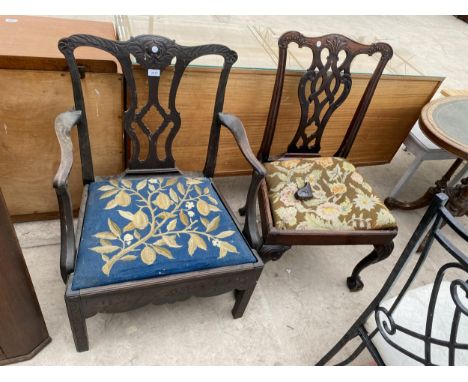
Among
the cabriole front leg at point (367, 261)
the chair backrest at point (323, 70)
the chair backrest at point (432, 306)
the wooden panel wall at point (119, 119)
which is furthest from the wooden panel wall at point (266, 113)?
the chair backrest at point (432, 306)

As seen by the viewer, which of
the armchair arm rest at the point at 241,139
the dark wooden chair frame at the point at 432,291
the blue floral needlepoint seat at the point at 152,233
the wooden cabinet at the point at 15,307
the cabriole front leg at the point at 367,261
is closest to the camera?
the dark wooden chair frame at the point at 432,291

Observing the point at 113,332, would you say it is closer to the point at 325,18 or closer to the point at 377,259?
the point at 377,259

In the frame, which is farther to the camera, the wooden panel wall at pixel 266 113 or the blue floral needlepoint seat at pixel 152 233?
the wooden panel wall at pixel 266 113

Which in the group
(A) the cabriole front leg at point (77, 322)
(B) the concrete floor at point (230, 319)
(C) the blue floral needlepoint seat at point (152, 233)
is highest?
(C) the blue floral needlepoint seat at point (152, 233)

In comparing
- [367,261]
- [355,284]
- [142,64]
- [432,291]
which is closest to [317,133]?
[367,261]

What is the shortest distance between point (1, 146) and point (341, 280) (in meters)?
1.68

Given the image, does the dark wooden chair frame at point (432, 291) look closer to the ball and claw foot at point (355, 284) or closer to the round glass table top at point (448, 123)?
the ball and claw foot at point (355, 284)

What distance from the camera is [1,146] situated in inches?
55.8

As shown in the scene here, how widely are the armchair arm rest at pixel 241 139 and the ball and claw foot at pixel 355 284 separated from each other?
86 cm

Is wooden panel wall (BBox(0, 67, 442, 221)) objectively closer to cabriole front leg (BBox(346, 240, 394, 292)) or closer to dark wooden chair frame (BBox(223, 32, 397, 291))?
dark wooden chair frame (BBox(223, 32, 397, 291))

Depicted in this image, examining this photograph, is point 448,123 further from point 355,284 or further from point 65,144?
point 65,144

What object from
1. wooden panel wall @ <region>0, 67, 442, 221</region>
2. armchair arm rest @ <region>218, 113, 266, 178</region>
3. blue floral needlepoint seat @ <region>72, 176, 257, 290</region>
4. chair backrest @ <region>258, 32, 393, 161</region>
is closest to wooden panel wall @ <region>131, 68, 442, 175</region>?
wooden panel wall @ <region>0, 67, 442, 221</region>

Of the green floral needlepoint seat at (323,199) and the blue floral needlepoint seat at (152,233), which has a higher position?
the green floral needlepoint seat at (323,199)

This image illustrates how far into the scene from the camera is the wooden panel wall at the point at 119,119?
1.34 meters
